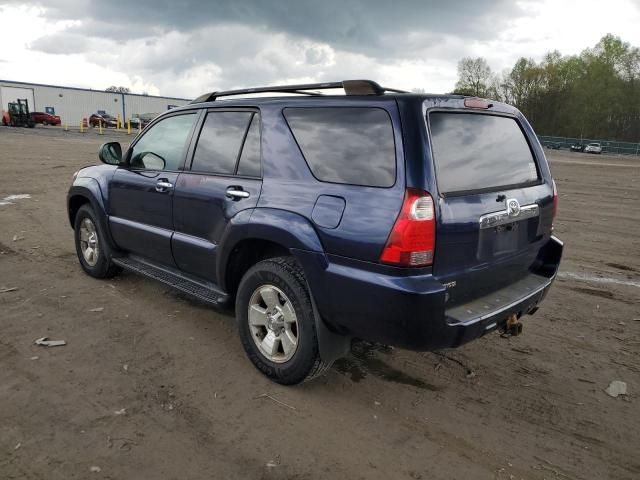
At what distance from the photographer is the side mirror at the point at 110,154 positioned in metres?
4.76

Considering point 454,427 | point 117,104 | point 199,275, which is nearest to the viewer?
point 454,427

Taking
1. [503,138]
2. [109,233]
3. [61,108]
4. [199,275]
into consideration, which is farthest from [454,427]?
[61,108]

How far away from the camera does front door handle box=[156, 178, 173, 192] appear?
4086mm

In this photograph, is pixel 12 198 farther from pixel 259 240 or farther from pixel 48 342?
pixel 259 240

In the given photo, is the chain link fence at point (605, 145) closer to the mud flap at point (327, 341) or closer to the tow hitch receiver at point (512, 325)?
the tow hitch receiver at point (512, 325)

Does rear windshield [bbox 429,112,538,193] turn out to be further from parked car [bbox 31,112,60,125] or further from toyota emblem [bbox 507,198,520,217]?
parked car [bbox 31,112,60,125]

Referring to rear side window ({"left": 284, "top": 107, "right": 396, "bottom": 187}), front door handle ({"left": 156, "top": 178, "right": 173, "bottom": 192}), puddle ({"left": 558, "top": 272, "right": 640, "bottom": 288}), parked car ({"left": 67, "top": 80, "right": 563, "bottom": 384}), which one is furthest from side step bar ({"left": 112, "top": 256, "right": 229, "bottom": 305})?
puddle ({"left": 558, "top": 272, "right": 640, "bottom": 288})

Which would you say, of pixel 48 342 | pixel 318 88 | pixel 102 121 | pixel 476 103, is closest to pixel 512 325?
pixel 476 103

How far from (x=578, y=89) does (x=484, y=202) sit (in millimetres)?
82244

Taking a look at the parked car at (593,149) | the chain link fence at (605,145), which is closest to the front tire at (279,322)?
the parked car at (593,149)

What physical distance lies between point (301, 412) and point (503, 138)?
2.23m

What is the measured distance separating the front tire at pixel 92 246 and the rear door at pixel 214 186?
4.52 ft

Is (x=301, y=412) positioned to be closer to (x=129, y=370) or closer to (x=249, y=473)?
(x=249, y=473)

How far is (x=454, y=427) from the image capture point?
296cm
